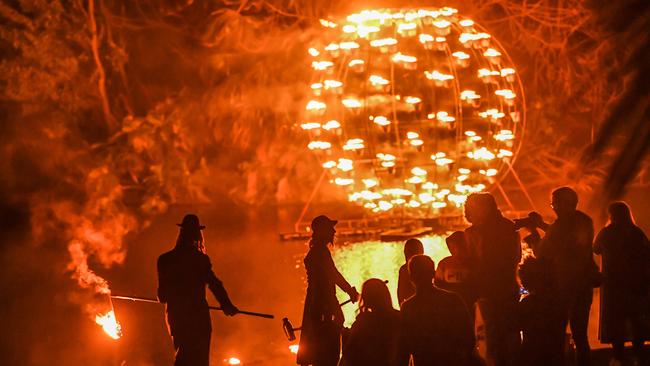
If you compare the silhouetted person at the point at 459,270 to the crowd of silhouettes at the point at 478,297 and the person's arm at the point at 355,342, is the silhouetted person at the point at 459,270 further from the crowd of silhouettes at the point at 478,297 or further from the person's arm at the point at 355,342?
the person's arm at the point at 355,342

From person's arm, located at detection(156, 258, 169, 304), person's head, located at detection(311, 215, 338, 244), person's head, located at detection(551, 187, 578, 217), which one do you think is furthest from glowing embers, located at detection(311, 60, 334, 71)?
person's head, located at detection(551, 187, 578, 217)

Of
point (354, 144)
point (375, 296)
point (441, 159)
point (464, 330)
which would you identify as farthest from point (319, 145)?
point (464, 330)

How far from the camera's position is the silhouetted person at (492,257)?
18.2 ft

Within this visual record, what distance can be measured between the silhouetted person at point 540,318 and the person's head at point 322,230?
68.6 inches

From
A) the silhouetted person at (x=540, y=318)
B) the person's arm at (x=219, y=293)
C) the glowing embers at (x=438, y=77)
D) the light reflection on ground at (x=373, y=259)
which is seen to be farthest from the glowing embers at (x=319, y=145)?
the silhouetted person at (x=540, y=318)

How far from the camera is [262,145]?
16.5 m

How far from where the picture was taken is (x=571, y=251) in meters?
5.83

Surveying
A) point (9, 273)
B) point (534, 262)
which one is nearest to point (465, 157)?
point (534, 262)

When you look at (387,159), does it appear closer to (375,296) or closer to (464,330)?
(375,296)

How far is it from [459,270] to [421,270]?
1.38 metres

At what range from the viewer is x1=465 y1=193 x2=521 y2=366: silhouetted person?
5562 mm

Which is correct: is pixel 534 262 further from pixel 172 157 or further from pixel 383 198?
pixel 172 157

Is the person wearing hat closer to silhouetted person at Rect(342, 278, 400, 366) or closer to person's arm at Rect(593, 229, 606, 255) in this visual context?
silhouetted person at Rect(342, 278, 400, 366)

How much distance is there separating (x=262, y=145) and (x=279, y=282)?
3724mm
